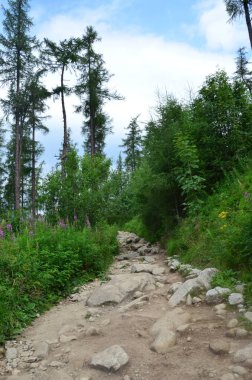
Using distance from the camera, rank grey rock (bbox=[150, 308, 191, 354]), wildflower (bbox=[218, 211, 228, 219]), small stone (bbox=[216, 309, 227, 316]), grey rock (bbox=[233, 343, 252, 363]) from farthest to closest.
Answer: wildflower (bbox=[218, 211, 228, 219])
small stone (bbox=[216, 309, 227, 316])
grey rock (bbox=[150, 308, 191, 354])
grey rock (bbox=[233, 343, 252, 363])

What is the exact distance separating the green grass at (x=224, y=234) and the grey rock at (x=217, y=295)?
0.76 feet

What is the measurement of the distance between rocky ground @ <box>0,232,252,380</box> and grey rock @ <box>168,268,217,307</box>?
2cm

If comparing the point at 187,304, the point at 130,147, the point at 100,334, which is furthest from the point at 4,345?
the point at 130,147

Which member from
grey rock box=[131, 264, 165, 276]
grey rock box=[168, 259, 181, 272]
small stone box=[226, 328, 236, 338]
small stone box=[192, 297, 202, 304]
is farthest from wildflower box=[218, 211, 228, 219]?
small stone box=[226, 328, 236, 338]

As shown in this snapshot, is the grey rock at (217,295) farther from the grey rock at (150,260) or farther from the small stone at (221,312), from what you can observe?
the grey rock at (150,260)

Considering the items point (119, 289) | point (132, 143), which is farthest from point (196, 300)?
point (132, 143)

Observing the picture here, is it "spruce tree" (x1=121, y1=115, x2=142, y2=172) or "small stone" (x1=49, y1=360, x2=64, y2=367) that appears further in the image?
"spruce tree" (x1=121, y1=115, x2=142, y2=172)

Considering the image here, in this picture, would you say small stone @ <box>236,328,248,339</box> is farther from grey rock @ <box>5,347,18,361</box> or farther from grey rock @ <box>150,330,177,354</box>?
grey rock @ <box>5,347,18,361</box>

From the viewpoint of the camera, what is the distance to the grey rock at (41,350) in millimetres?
4495

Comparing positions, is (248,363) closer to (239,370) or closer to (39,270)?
(239,370)

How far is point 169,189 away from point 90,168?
494 cm

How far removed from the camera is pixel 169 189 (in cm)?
1106

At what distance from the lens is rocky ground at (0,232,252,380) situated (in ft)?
12.3

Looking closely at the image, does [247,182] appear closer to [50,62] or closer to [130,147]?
[50,62]
